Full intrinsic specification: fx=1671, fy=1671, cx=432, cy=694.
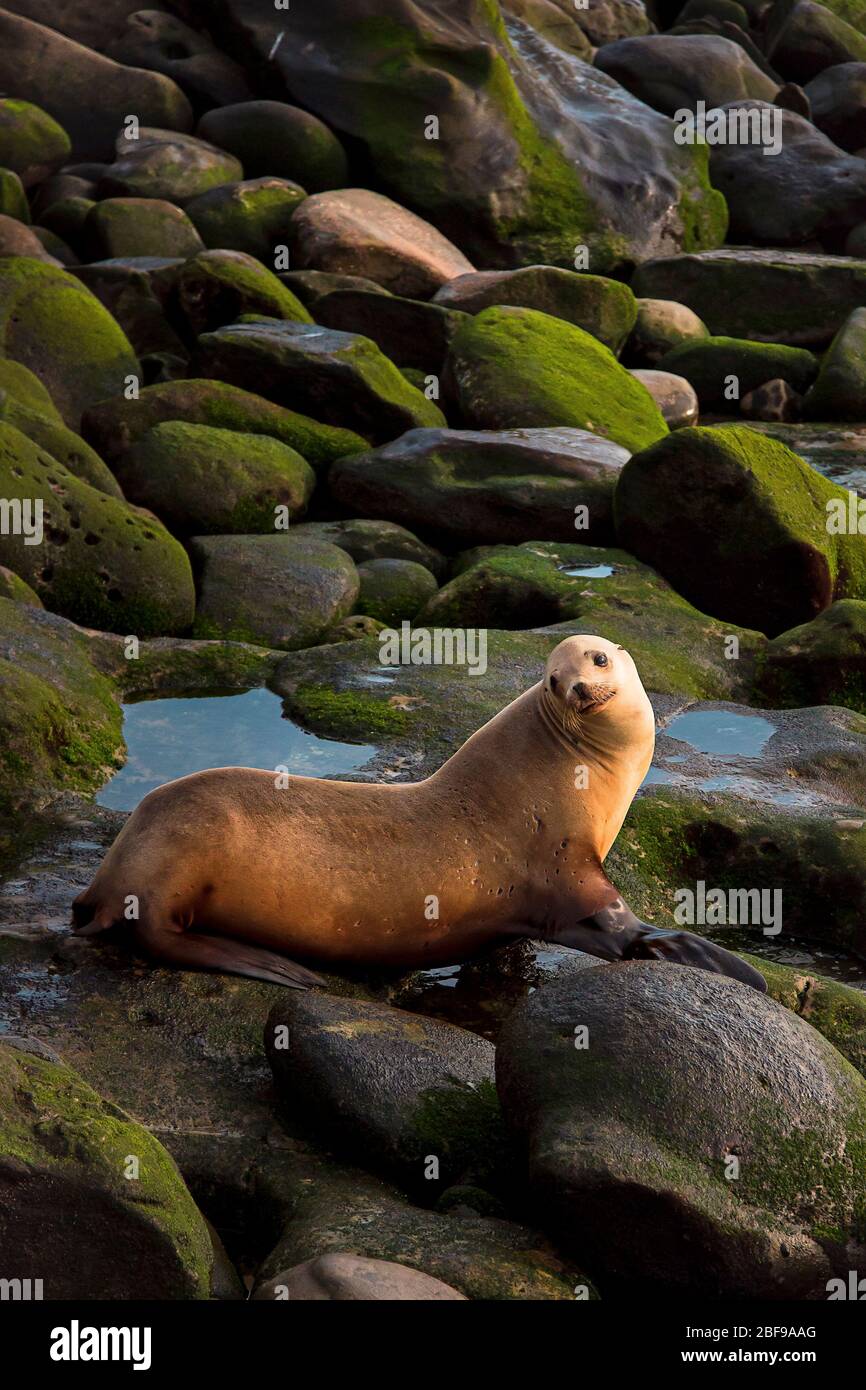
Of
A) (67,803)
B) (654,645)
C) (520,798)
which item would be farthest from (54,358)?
(520,798)

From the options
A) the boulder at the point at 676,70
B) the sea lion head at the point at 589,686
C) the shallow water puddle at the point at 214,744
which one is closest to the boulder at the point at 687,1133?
the sea lion head at the point at 589,686

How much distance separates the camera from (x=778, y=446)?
1188 centimetres

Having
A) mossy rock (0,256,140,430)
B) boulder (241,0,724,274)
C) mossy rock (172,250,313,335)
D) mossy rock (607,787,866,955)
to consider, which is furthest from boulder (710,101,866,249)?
mossy rock (607,787,866,955)

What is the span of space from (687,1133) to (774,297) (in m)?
19.0

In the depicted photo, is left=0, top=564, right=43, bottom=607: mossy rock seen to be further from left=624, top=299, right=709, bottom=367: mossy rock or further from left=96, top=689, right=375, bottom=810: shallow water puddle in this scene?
left=624, top=299, right=709, bottom=367: mossy rock

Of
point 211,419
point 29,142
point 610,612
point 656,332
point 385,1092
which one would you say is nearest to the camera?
point 385,1092

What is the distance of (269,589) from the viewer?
34.0ft

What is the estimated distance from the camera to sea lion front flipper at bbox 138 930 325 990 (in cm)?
570

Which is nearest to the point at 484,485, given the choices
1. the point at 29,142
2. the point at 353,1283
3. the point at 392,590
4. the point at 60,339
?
the point at 392,590

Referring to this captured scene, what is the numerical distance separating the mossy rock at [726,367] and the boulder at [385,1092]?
598 inches

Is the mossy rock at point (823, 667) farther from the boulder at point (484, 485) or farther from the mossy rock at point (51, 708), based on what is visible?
the mossy rock at point (51, 708)

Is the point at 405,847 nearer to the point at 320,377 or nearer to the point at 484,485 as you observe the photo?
the point at 484,485

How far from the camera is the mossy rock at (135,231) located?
18812 mm

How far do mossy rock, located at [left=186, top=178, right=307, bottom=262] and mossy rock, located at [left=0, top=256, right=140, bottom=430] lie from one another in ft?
17.8
